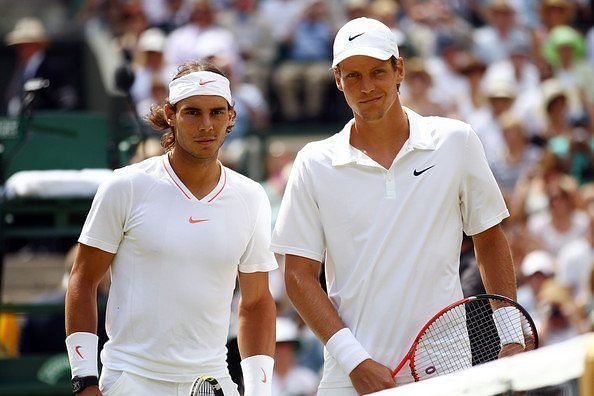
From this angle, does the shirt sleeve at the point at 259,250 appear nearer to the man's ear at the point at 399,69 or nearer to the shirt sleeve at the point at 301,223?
the shirt sleeve at the point at 301,223

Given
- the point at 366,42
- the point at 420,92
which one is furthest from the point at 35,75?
the point at 366,42

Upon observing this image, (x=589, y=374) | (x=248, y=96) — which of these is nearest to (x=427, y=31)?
(x=248, y=96)

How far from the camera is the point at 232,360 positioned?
8367mm

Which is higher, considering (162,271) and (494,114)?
(494,114)

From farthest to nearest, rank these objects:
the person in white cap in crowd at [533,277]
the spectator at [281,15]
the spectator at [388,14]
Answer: the spectator at [281,15], the spectator at [388,14], the person in white cap in crowd at [533,277]

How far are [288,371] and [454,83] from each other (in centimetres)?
511

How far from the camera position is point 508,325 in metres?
5.21

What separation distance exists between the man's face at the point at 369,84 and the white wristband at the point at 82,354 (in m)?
1.29

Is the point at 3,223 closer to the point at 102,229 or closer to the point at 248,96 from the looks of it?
the point at 102,229

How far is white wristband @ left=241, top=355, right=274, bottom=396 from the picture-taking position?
5.74 m

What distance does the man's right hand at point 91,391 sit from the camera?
5434 mm

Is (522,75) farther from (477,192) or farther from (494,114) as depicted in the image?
(477,192)

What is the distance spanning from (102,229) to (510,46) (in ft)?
33.4

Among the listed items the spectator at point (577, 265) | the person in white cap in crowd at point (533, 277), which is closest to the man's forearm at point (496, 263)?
the person in white cap in crowd at point (533, 277)
